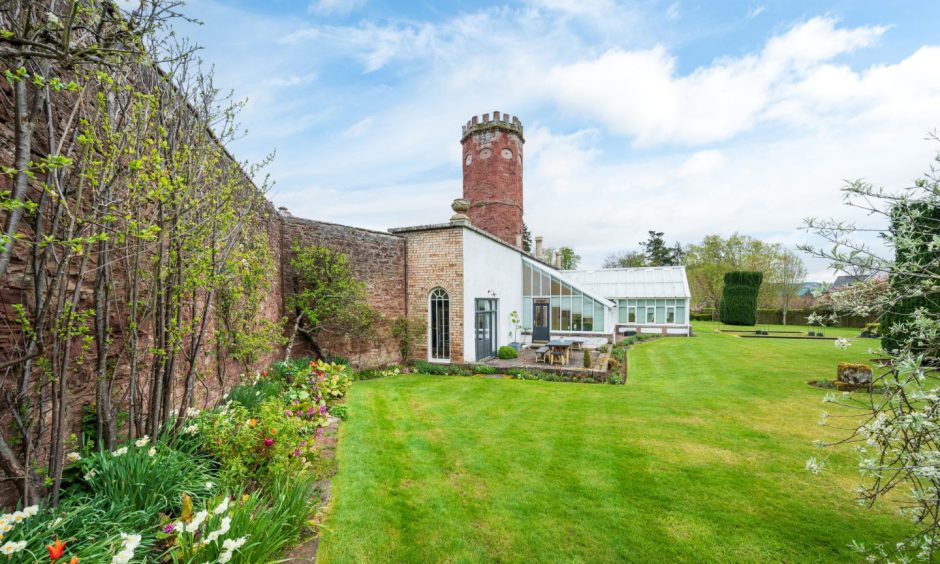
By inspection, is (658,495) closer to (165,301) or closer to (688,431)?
(688,431)

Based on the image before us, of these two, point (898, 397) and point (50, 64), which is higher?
point (50, 64)

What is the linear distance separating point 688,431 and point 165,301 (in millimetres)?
7574

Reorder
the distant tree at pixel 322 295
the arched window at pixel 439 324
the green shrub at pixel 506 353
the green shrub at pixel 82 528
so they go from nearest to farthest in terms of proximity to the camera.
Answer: the green shrub at pixel 82 528, the distant tree at pixel 322 295, the arched window at pixel 439 324, the green shrub at pixel 506 353

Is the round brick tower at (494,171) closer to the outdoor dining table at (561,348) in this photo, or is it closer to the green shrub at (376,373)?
the outdoor dining table at (561,348)

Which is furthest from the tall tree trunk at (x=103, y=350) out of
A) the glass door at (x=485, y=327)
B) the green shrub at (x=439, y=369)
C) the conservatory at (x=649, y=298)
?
the conservatory at (x=649, y=298)

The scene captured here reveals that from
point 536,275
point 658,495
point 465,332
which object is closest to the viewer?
point 658,495

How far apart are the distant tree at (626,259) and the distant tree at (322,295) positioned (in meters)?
44.5

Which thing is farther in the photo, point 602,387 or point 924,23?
point 602,387

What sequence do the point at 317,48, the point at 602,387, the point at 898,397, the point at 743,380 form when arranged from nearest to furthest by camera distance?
the point at 898,397
the point at 317,48
the point at 602,387
the point at 743,380

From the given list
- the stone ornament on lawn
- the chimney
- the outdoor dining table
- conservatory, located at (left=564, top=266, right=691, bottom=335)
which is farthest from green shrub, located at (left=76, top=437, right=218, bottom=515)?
conservatory, located at (left=564, top=266, right=691, bottom=335)

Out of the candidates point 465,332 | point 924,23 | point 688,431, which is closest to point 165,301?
point 924,23

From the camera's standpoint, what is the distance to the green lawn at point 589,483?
130 inches

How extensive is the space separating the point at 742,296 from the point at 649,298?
1318cm

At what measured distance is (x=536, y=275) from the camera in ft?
55.8
